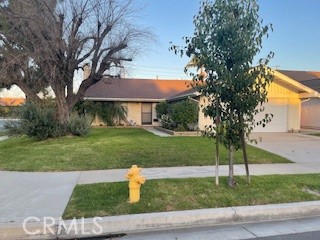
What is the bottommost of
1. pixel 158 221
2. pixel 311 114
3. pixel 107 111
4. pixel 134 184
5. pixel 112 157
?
pixel 158 221

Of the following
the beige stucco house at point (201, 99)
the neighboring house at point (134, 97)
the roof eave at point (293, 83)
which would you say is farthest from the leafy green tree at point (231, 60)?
the neighboring house at point (134, 97)

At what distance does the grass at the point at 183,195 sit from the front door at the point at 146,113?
2015 cm

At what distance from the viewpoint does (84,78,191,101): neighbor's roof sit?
25.8m

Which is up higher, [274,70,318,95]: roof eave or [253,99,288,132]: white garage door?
[274,70,318,95]: roof eave

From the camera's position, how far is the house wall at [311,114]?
23.5m

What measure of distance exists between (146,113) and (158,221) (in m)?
22.6

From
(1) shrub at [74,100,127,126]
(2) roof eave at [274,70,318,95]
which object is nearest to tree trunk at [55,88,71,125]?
(1) shrub at [74,100,127,126]

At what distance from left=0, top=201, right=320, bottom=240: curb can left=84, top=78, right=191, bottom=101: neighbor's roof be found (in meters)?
18.8

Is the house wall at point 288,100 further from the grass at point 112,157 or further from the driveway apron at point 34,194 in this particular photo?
the driveway apron at point 34,194

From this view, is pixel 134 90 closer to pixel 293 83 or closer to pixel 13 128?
pixel 293 83

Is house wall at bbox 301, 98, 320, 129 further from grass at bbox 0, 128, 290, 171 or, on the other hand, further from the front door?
grass at bbox 0, 128, 290, 171

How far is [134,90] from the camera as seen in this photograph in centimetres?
2812

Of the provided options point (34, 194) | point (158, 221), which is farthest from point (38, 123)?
point (158, 221)

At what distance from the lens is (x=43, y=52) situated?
1414 centimetres
